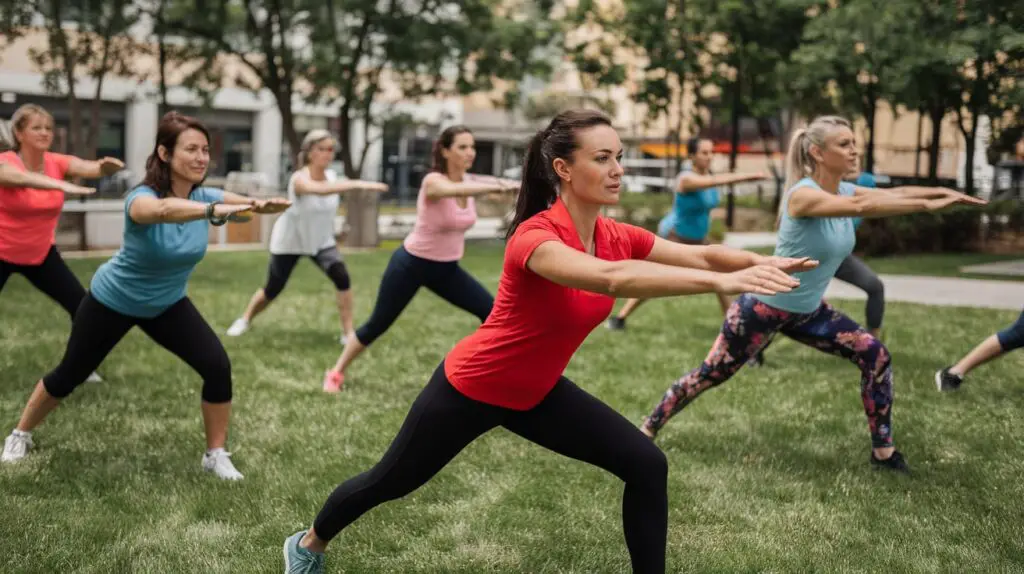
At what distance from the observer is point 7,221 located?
23.2 ft

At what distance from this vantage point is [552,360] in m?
3.58

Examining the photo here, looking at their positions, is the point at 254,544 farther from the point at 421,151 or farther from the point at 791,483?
the point at 421,151

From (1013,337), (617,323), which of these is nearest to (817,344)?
(1013,337)

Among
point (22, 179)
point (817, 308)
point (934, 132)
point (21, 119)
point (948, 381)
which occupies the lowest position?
point (948, 381)

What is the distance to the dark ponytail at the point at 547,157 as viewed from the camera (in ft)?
11.7

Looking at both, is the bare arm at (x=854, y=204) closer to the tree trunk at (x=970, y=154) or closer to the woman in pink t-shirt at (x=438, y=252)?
the woman in pink t-shirt at (x=438, y=252)

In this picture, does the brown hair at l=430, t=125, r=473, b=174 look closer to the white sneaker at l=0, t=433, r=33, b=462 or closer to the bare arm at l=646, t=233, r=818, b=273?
the white sneaker at l=0, t=433, r=33, b=462

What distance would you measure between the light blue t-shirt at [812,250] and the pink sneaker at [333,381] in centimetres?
339

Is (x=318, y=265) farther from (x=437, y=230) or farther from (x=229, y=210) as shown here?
(x=229, y=210)

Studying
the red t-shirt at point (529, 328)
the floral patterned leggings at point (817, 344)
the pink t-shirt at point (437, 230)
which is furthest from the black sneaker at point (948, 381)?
the red t-shirt at point (529, 328)

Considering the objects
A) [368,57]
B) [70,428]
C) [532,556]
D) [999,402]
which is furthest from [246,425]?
[368,57]

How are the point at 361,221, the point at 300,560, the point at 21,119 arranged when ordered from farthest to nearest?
the point at 361,221 → the point at 21,119 → the point at 300,560

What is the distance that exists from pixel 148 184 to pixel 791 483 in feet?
11.9

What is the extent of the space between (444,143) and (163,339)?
270 centimetres
